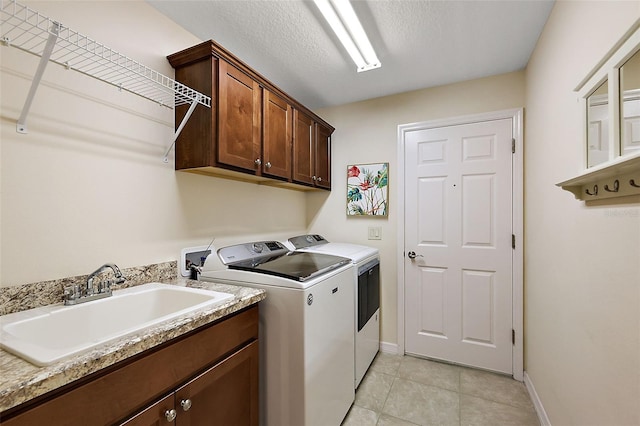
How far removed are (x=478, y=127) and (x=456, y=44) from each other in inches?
29.1

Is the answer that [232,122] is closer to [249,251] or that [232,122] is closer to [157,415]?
[249,251]

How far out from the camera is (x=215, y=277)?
62.8 inches

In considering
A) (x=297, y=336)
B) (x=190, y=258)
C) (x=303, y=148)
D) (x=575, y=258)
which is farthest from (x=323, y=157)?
(x=575, y=258)

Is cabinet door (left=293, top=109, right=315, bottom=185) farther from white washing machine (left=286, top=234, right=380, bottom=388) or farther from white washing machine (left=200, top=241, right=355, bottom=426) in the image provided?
white washing machine (left=200, top=241, right=355, bottom=426)

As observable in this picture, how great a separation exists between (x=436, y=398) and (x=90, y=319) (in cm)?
214

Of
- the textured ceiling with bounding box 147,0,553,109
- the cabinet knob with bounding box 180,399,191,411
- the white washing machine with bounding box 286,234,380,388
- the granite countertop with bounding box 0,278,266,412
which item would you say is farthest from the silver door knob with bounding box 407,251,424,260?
the cabinet knob with bounding box 180,399,191,411

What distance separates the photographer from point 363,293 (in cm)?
214

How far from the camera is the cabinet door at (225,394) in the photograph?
0.99 m

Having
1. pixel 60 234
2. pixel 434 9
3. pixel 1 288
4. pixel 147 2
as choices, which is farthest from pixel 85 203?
pixel 434 9

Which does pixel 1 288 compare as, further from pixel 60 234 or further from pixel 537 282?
pixel 537 282

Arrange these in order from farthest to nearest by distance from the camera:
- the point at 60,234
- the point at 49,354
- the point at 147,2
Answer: the point at 147,2 → the point at 60,234 → the point at 49,354

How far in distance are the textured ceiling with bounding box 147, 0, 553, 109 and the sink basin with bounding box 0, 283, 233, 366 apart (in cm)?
153

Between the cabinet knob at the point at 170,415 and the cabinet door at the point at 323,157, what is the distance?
194 cm

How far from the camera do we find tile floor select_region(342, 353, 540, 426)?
5.78 feet
